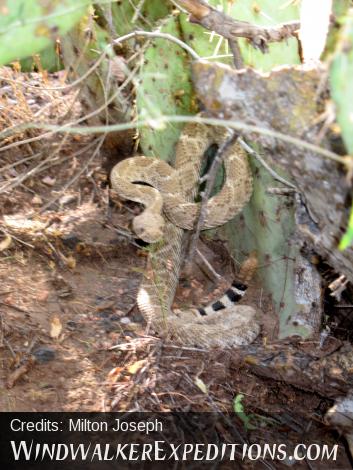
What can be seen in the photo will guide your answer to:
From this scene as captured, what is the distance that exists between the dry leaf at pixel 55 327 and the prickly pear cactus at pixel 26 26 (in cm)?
210

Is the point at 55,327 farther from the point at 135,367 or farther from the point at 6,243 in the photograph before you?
the point at 6,243

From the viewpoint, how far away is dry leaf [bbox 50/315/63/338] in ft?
12.4

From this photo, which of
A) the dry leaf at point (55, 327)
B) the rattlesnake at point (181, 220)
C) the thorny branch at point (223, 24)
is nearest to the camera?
the thorny branch at point (223, 24)

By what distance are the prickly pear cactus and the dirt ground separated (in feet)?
5.91

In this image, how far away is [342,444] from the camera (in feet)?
11.8

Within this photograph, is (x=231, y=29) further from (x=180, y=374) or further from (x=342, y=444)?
(x=342, y=444)

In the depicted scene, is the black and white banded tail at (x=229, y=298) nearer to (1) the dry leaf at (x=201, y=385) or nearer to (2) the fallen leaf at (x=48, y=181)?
(1) the dry leaf at (x=201, y=385)

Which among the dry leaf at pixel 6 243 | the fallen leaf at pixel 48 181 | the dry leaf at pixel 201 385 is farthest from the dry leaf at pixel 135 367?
the fallen leaf at pixel 48 181

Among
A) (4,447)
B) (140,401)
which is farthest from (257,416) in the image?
(4,447)

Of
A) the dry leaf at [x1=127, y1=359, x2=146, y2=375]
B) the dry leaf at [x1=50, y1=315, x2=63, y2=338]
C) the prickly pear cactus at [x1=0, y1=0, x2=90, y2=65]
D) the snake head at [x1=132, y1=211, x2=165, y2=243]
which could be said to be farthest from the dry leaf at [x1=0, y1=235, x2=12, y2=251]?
the prickly pear cactus at [x1=0, y1=0, x2=90, y2=65]

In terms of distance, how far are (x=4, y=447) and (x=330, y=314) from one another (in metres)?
2.15

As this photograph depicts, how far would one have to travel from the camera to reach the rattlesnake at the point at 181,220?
13.2ft

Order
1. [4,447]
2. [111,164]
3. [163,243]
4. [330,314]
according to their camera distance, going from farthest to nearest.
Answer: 1. [111,164]
2. [163,243]
3. [330,314]
4. [4,447]

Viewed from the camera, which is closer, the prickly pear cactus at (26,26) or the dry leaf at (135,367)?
the prickly pear cactus at (26,26)
